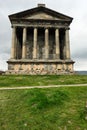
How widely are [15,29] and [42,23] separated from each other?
6177 millimetres

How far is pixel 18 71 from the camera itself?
39.7m

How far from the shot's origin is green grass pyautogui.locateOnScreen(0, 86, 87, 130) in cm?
1164

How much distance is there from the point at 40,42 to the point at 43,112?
34.7 m

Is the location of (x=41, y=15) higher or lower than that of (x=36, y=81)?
higher

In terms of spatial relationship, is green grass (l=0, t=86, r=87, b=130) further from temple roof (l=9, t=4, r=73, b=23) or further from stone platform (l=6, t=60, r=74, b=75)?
temple roof (l=9, t=4, r=73, b=23)

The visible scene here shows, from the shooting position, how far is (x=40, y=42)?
153 feet

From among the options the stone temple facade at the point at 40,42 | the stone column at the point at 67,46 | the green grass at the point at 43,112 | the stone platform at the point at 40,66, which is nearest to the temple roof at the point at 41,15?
the stone temple facade at the point at 40,42

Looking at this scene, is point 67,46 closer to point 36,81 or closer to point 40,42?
point 40,42

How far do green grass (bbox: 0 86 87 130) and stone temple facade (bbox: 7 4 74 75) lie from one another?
78.1 ft

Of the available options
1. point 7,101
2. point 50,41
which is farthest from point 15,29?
point 7,101

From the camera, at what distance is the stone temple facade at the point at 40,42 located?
40.5 metres

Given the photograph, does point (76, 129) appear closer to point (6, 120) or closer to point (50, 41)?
point (6, 120)

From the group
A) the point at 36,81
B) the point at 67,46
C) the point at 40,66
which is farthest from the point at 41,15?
the point at 36,81

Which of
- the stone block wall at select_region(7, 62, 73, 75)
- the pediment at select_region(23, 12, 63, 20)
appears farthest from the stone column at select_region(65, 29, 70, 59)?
the pediment at select_region(23, 12, 63, 20)
